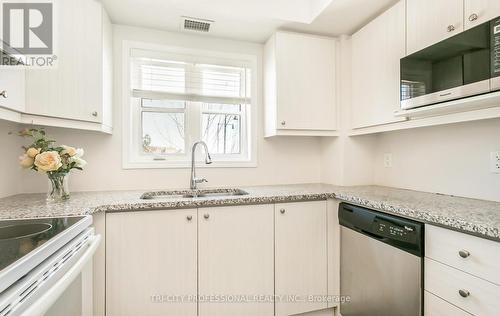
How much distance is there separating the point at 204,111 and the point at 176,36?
672 mm

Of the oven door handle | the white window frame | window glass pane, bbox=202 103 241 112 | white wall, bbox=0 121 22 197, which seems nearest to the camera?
the oven door handle

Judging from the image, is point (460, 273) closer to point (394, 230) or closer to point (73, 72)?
point (394, 230)

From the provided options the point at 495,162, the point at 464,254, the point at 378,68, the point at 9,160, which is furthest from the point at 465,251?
the point at 9,160

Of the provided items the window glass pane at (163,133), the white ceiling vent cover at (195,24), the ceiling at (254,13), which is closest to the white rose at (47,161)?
the window glass pane at (163,133)

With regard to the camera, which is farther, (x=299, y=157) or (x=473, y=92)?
(x=299, y=157)

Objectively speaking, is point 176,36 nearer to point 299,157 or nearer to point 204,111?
point 204,111

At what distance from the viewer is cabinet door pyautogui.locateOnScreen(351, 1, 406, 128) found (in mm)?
1650

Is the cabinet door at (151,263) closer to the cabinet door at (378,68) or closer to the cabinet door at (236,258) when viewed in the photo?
the cabinet door at (236,258)

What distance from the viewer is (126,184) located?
2.00 metres

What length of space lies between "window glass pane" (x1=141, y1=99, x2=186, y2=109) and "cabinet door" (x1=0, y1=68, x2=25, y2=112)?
827 millimetres

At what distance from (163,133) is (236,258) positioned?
1242 mm

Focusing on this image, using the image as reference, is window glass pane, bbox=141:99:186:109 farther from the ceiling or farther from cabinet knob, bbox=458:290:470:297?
cabinet knob, bbox=458:290:470:297

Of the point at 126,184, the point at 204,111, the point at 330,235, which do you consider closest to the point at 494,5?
the point at 330,235

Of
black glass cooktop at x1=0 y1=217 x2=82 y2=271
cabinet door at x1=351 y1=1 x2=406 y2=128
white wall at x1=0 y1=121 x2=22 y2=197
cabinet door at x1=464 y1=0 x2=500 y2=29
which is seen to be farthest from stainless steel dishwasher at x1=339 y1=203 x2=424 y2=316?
white wall at x1=0 y1=121 x2=22 y2=197
